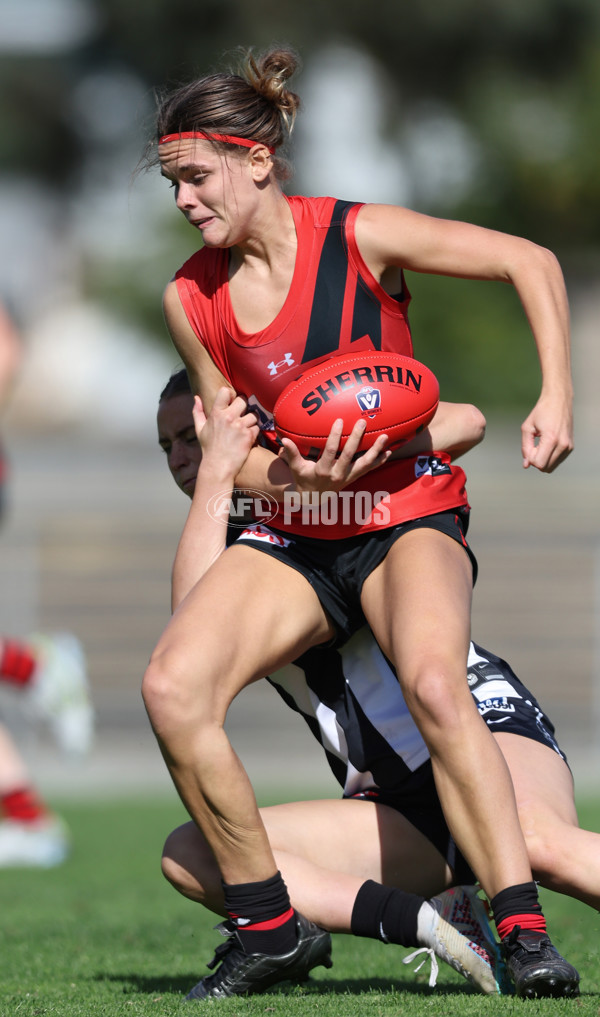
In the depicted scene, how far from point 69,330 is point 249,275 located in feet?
98.9

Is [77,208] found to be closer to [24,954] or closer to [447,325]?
[447,325]

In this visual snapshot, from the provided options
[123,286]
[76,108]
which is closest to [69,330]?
[76,108]

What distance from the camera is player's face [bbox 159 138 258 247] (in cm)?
338

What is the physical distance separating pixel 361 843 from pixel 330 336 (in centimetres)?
139

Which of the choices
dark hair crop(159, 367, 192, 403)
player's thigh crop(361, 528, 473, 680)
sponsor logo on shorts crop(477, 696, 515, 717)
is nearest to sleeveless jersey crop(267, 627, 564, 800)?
sponsor logo on shorts crop(477, 696, 515, 717)

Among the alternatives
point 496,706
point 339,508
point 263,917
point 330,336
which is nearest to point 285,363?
point 330,336

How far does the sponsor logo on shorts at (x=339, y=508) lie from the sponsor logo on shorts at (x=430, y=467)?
0.41 feet

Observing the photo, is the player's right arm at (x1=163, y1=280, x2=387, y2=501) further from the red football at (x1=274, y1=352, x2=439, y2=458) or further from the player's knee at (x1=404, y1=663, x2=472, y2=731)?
the player's knee at (x1=404, y1=663, x2=472, y2=731)

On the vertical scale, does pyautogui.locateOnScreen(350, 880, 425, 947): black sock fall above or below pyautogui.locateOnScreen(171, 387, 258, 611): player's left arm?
below

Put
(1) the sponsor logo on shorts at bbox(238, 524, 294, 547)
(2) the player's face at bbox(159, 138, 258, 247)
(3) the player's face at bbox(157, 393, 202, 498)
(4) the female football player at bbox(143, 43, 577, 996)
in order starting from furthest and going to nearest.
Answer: (3) the player's face at bbox(157, 393, 202, 498) → (1) the sponsor logo on shorts at bbox(238, 524, 294, 547) → (2) the player's face at bbox(159, 138, 258, 247) → (4) the female football player at bbox(143, 43, 577, 996)

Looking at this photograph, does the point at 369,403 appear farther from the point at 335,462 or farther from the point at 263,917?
the point at 263,917

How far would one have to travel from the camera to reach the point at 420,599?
10.3 ft

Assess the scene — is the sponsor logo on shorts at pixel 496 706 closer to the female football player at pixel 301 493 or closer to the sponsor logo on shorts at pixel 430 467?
the female football player at pixel 301 493

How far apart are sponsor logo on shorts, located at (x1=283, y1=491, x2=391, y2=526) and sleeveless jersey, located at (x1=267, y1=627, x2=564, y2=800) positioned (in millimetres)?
363
